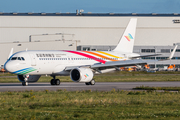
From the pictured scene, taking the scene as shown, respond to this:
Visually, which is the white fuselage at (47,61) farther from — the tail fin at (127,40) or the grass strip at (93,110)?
the grass strip at (93,110)

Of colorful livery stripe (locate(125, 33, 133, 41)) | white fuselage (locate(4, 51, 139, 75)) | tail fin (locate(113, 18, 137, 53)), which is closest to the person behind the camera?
white fuselage (locate(4, 51, 139, 75))

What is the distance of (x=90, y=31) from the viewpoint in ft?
396

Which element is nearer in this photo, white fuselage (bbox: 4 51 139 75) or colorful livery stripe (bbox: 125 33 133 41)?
white fuselage (bbox: 4 51 139 75)

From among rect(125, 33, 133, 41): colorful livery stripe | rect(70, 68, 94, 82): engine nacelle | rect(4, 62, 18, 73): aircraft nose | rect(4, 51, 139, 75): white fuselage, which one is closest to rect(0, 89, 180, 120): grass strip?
rect(4, 62, 18, 73): aircraft nose

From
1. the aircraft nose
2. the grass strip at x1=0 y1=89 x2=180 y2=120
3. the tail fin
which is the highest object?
the tail fin

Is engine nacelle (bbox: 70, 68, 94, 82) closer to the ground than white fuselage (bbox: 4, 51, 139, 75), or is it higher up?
closer to the ground

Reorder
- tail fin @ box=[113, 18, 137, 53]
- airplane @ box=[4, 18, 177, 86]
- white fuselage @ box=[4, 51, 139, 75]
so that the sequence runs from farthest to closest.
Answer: tail fin @ box=[113, 18, 137, 53] < airplane @ box=[4, 18, 177, 86] < white fuselage @ box=[4, 51, 139, 75]

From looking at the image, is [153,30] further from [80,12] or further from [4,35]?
[4,35]

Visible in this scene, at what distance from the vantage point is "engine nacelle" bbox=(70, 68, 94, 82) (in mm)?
34969

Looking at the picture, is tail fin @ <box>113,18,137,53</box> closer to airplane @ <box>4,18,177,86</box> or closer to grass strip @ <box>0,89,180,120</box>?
airplane @ <box>4,18,177,86</box>

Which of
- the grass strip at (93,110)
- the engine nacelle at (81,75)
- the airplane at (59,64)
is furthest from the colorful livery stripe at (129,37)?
the grass strip at (93,110)

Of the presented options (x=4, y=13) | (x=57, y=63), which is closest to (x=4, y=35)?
(x=4, y=13)

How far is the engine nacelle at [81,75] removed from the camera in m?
35.0

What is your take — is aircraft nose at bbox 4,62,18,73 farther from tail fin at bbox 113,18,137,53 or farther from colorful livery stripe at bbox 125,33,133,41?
colorful livery stripe at bbox 125,33,133,41
